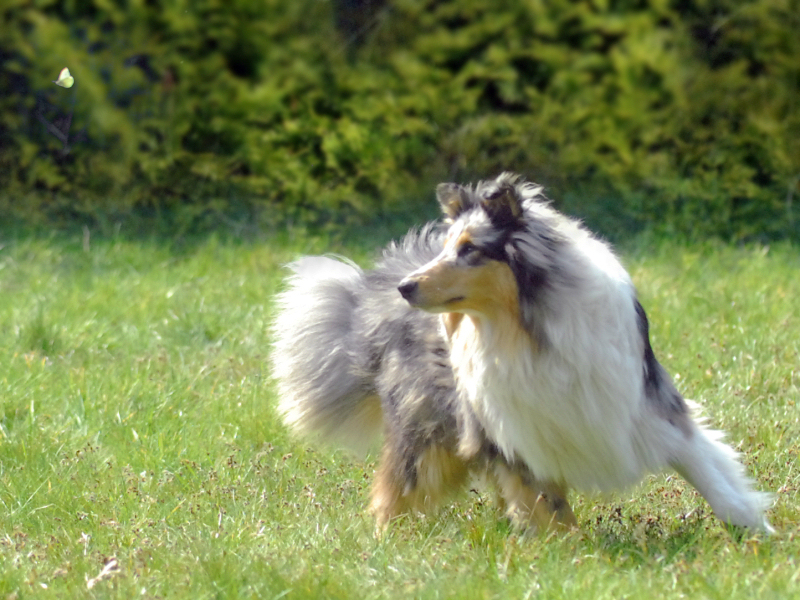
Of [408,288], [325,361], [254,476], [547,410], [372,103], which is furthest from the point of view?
[372,103]

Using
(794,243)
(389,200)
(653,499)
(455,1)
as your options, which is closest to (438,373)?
(653,499)

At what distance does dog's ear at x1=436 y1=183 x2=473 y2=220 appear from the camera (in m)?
3.09

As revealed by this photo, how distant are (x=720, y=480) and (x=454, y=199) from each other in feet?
3.83

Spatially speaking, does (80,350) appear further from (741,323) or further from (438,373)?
(741,323)

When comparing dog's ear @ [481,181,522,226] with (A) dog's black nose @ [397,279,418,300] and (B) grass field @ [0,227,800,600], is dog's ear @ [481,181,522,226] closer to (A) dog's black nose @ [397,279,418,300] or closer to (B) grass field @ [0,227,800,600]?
(A) dog's black nose @ [397,279,418,300]

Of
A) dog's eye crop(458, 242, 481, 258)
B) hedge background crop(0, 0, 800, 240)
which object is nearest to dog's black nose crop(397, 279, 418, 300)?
dog's eye crop(458, 242, 481, 258)

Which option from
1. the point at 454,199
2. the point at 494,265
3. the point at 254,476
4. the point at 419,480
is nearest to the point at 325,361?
the point at 254,476

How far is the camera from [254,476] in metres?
3.74

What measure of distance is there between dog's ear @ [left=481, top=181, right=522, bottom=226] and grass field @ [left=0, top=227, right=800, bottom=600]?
92 cm

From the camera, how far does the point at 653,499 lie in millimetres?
3420

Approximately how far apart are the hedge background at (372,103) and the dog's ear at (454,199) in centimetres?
535

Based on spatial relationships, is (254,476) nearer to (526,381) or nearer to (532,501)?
(532,501)

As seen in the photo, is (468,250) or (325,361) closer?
(468,250)

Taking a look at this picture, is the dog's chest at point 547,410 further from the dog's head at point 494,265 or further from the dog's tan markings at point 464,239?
the dog's tan markings at point 464,239
